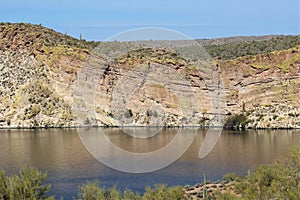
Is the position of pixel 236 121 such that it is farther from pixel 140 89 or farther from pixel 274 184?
pixel 274 184

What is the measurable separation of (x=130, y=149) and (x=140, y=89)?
105ft

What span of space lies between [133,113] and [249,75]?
59.2 feet

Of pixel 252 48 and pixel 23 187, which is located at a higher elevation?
pixel 252 48

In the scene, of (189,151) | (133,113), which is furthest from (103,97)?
(189,151)

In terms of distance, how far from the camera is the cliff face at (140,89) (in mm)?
72812

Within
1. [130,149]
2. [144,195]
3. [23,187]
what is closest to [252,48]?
[130,149]

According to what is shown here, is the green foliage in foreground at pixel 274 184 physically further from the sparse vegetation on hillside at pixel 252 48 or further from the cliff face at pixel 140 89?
the sparse vegetation on hillside at pixel 252 48

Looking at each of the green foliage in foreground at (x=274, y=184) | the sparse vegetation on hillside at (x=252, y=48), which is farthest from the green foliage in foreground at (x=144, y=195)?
the sparse vegetation on hillside at (x=252, y=48)

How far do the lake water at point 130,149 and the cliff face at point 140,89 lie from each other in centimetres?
1975

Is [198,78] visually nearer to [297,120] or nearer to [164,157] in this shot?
[297,120]

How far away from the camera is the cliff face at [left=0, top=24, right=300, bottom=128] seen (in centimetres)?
7281

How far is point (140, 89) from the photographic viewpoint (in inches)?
3004

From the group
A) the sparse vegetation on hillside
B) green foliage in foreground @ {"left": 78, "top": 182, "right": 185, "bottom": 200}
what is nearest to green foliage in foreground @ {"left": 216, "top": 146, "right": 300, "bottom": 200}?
green foliage in foreground @ {"left": 78, "top": 182, "right": 185, "bottom": 200}

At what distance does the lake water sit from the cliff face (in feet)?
64.8
